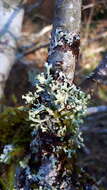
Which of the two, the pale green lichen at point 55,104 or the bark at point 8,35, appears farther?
the bark at point 8,35

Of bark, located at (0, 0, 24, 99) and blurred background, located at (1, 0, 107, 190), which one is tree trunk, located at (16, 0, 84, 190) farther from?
bark, located at (0, 0, 24, 99)

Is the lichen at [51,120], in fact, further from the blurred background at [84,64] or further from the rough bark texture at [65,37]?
the blurred background at [84,64]

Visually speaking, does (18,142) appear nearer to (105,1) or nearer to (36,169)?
(36,169)

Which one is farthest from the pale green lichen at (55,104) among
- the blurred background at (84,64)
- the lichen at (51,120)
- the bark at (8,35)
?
the bark at (8,35)

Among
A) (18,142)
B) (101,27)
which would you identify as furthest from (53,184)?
(101,27)

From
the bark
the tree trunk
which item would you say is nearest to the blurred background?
the bark
